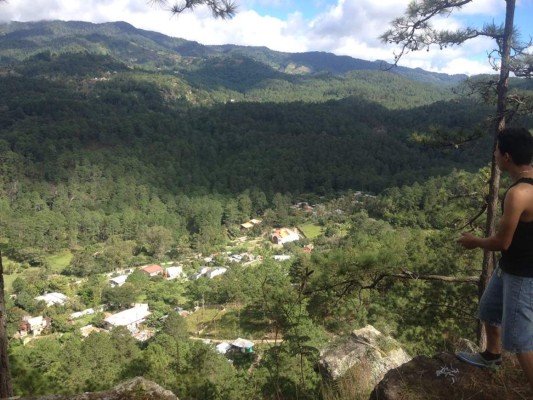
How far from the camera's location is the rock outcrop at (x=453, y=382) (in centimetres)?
207

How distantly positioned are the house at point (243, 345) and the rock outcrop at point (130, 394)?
13876 millimetres

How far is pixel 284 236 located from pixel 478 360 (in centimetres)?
3321

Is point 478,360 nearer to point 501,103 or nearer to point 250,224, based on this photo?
point 501,103

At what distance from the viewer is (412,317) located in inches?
290

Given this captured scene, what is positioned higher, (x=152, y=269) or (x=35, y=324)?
(x=35, y=324)

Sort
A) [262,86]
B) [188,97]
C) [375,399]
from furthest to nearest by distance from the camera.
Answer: [262,86] < [188,97] < [375,399]

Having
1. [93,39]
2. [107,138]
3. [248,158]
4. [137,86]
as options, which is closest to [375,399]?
[248,158]

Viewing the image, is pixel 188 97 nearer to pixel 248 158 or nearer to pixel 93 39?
pixel 248 158

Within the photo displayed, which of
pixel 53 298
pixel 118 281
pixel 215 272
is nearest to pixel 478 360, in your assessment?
pixel 53 298

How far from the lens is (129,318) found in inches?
785

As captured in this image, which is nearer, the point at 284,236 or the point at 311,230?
the point at 284,236

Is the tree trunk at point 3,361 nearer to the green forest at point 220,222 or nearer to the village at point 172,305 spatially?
the green forest at point 220,222

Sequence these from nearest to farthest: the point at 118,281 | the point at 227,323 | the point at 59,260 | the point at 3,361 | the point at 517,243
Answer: the point at 517,243 < the point at 3,361 < the point at 227,323 < the point at 118,281 < the point at 59,260

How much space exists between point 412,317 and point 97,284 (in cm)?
2239
